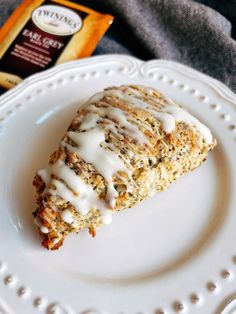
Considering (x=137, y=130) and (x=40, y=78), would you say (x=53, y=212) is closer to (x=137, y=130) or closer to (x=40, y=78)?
(x=137, y=130)


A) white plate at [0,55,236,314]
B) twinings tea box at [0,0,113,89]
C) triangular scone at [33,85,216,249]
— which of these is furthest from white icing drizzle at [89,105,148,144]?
twinings tea box at [0,0,113,89]

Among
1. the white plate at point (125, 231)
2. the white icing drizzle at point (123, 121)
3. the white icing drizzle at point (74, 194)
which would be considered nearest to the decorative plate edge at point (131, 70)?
the white plate at point (125, 231)

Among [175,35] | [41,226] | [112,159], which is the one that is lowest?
[41,226]

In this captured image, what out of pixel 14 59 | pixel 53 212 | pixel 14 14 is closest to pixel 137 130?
pixel 53 212

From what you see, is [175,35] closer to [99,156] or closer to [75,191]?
[99,156]

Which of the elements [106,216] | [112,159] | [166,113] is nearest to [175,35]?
[166,113]

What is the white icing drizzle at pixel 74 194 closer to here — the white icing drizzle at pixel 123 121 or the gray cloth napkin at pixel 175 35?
the white icing drizzle at pixel 123 121
